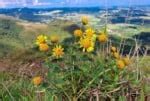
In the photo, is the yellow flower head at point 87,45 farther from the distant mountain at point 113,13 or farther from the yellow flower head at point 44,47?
the distant mountain at point 113,13

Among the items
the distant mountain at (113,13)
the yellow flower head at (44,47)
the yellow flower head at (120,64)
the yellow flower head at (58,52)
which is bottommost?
the distant mountain at (113,13)

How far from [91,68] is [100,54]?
10.0 inches

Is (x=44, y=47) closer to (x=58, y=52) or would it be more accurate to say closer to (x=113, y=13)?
(x=58, y=52)

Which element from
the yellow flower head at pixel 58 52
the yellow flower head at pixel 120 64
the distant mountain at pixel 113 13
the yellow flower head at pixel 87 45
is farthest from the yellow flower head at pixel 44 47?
the distant mountain at pixel 113 13

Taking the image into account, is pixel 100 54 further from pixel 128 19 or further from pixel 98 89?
pixel 128 19

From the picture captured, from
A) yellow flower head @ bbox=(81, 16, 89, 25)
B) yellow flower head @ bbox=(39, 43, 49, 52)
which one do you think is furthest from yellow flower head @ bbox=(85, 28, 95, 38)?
yellow flower head @ bbox=(39, 43, 49, 52)

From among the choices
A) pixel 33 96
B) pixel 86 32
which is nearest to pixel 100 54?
pixel 86 32

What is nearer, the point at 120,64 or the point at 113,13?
the point at 120,64

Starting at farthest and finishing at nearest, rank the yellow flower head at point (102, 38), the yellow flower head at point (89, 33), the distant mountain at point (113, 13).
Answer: the distant mountain at point (113, 13)
the yellow flower head at point (89, 33)
the yellow flower head at point (102, 38)

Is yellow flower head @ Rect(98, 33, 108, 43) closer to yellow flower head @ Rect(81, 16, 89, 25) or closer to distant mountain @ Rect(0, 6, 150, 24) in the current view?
yellow flower head @ Rect(81, 16, 89, 25)

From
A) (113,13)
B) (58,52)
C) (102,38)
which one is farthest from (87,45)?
(113,13)

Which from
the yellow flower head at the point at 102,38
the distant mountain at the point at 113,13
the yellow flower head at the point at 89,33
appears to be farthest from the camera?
the distant mountain at the point at 113,13

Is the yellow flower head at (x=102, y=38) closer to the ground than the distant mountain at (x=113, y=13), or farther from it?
farther from it

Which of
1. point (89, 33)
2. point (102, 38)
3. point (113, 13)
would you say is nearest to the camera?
point (102, 38)
